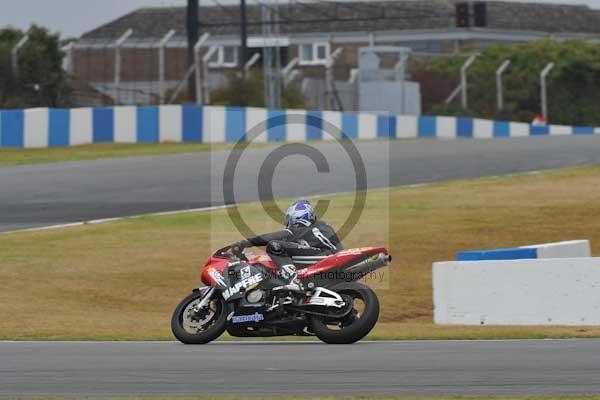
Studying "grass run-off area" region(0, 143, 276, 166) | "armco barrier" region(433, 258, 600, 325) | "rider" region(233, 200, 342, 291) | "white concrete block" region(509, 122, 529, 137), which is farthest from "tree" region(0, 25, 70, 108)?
"rider" region(233, 200, 342, 291)

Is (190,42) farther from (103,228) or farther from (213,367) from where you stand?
(213,367)

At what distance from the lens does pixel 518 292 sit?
43.6 feet

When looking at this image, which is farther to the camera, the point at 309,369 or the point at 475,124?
the point at 475,124

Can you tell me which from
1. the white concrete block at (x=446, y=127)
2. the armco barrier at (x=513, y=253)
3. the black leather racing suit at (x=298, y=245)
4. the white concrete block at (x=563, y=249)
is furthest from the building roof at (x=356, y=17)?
the black leather racing suit at (x=298, y=245)

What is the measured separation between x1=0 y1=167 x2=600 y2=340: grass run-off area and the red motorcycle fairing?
87 cm

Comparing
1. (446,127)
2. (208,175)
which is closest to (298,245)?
(208,175)

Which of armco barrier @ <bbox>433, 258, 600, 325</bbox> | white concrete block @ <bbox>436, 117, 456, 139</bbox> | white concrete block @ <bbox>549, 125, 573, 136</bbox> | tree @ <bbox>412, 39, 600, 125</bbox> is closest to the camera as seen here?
armco barrier @ <bbox>433, 258, 600, 325</bbox>

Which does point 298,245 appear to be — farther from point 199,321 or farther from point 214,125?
point 214,125

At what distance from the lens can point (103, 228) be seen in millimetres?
19594

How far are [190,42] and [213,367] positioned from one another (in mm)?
37726

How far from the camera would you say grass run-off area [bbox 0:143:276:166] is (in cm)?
2842

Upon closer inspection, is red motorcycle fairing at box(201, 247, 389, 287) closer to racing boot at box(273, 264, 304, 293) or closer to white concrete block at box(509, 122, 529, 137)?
racing boot at box(273, 264, 304, 293)

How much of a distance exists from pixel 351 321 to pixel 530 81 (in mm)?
49971

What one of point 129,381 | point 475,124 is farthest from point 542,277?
point 475,124
